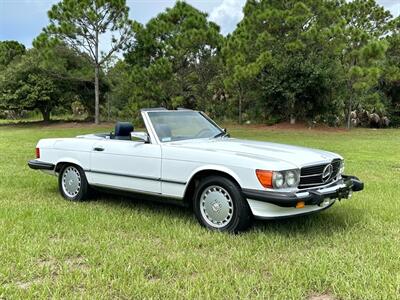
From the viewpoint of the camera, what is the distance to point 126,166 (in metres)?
5.62

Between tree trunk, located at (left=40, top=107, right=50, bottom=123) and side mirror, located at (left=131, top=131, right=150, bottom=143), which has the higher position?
side mirror, located at (left=131, top=131, right=150, bottom=143)

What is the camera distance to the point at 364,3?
2733cm

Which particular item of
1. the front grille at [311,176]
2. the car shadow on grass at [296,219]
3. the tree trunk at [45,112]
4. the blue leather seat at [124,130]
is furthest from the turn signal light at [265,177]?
the tree trunk at [45,112]

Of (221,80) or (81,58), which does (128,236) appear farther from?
(81,58)

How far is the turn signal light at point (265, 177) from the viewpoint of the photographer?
14.6ft

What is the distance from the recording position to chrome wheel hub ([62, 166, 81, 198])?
641 cm

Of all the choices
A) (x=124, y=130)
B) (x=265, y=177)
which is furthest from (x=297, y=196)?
(x=124, y=130)

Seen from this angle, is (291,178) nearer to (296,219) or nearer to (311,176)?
(311,176)

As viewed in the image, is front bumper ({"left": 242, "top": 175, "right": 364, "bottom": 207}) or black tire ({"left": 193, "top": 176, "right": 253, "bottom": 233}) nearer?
front bumper ({"left": 242, "top": 175, "right": 364, "bottom": 207})

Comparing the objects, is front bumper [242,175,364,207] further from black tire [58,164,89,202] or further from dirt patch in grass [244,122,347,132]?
dirt patch in grass [244,122,347,132]

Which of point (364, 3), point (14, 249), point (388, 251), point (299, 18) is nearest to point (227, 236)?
point (388, 251)

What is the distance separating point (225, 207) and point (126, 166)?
153 centimetres

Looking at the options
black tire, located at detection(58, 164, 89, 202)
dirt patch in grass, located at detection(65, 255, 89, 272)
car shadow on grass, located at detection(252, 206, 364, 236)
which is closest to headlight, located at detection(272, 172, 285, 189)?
car shadow on grass, located at detection(252, 206, 364, 236)

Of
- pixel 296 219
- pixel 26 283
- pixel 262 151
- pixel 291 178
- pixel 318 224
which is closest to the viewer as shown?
pixel 26 283
